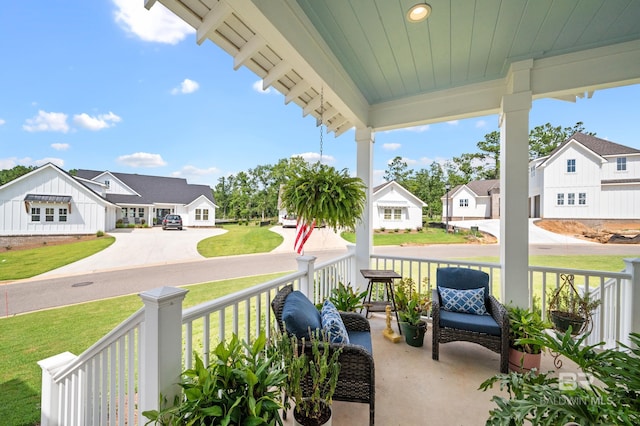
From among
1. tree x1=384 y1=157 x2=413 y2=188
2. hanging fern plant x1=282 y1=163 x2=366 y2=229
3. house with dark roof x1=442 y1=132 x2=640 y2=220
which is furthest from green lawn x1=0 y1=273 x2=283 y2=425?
house with dark roof x1=442 y1=132 x2=640 y2=220

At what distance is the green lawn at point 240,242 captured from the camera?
4.65m

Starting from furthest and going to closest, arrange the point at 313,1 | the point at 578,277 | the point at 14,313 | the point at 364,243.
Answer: the point at 364,243, the point at 578,277, the point at 14,313, the point at 313,1

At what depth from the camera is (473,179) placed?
13.3 feet

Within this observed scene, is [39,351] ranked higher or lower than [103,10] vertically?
lower

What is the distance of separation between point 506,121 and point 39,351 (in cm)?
586

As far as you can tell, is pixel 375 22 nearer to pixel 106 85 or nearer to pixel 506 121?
pixel 506 121

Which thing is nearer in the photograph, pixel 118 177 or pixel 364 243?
pixel 118 177

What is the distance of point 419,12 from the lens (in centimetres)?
214

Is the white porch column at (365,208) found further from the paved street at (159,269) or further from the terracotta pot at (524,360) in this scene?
the terracotta pot at (524,360)

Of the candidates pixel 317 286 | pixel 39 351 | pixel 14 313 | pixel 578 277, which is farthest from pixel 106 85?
pixel 578 277

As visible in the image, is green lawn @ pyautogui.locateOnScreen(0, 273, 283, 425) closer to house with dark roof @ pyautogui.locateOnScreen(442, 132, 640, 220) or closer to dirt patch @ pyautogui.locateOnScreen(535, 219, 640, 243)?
house with dark roof @ pyautogui.locateOnScreen(442, 132, 640, 220)

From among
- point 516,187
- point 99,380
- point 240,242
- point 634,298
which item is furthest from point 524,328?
point 240,242

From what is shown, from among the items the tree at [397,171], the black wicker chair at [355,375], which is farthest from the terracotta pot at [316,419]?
the tree at [397,171]

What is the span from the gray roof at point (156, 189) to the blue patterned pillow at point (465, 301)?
4554mm
